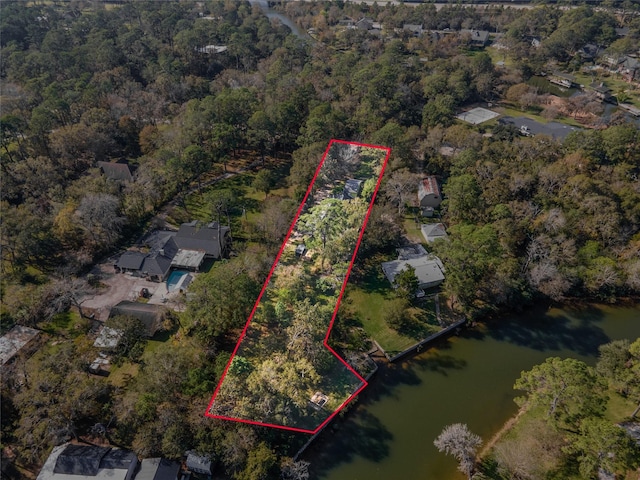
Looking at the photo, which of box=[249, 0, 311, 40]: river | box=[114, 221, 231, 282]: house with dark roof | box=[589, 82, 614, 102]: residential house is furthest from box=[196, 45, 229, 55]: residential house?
box=[589, 82, 614, 102]: residential house

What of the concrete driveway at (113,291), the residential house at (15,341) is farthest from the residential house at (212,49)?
the residential house at (15,341)

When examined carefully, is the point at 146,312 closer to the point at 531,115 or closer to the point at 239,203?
the point at 239,203

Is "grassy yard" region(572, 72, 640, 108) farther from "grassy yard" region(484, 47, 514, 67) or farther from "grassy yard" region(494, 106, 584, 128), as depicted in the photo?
"grassy yard" region(494, 106, 584, 128)

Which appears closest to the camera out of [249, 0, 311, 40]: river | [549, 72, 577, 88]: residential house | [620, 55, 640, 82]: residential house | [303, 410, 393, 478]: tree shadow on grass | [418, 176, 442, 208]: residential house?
[303, 410, 393, 478]: tree shadow on grass

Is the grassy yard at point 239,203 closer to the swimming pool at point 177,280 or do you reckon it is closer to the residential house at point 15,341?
the swimming pool at point 177,280

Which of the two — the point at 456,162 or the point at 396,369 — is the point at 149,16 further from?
the point at 396,369
